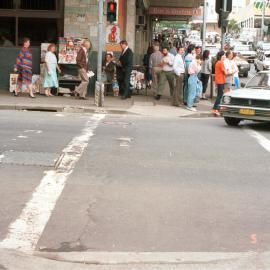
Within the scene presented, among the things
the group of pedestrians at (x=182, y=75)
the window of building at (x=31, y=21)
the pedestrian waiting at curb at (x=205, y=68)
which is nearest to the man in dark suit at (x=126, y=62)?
the group of pedestrians at (x=182, y=75)

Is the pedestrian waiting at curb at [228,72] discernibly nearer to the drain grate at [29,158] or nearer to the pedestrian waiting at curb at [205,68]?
the pedestrian waiting at curb at [205,68]

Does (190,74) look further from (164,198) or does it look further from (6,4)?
(164,198)

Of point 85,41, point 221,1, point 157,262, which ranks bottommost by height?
point 157,262

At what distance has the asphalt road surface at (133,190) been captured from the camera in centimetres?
628

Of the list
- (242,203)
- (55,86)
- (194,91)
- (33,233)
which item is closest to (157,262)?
(33,233)

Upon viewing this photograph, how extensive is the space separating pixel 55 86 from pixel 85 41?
1.78 meters

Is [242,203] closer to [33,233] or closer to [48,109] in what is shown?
[33,233]

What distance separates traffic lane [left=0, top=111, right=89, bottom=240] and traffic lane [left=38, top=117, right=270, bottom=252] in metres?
0.47

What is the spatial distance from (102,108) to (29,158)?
27.0ft

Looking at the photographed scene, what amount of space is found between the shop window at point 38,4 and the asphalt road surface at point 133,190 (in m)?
8.90

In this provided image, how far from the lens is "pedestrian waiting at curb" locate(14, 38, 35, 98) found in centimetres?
1995

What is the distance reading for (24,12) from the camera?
70.3 feet

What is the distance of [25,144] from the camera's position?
36.5 feet

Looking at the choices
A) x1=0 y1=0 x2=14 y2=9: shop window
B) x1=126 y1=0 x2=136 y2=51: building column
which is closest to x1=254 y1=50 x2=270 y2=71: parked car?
x1=126 y1=0 x2=136 y2=51: building column
